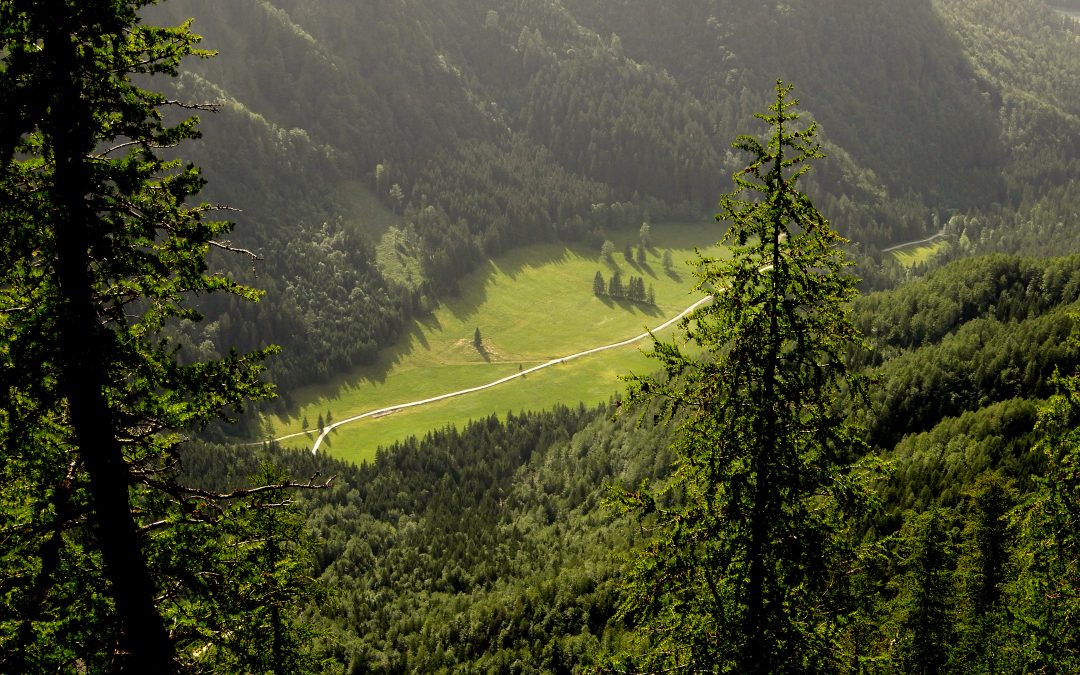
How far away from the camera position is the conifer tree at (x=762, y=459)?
1697cm

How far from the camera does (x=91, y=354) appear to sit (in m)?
13.2

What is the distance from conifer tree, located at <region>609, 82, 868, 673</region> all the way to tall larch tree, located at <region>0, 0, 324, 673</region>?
31.6 ft

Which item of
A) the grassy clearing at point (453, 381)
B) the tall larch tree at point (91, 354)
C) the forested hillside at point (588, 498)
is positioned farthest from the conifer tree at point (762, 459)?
the grassy clearing at point (453, 381)

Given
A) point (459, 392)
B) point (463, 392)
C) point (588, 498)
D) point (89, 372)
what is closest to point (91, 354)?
point (89, 372)

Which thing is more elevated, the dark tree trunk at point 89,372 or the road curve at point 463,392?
the dark tree trunk at point 89,372

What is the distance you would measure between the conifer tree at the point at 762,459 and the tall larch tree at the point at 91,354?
962cm

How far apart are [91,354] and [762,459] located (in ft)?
45.1

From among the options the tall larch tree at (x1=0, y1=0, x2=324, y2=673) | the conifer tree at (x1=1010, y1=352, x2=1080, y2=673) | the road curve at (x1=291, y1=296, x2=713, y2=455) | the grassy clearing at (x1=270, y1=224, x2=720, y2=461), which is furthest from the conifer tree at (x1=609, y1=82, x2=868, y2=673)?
the grassy clearing at (x1=270, y1=224, x2=720, y2=461)

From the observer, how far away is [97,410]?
13.5 meters

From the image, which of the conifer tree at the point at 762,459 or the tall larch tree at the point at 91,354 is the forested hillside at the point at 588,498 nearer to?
the conifer tree at the point at 762,459

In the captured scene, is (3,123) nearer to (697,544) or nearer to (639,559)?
(639,559)

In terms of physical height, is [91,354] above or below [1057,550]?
above

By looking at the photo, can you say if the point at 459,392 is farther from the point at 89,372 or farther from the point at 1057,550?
the point at 89,372

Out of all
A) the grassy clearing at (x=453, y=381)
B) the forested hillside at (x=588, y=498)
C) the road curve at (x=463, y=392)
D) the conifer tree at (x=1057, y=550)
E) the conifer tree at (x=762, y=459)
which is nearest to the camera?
the conifer tree at (x=762, y=459)
